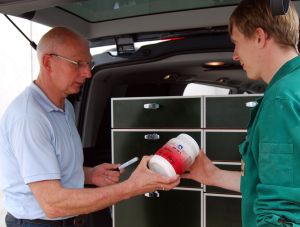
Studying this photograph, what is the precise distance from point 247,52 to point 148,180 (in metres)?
0.62

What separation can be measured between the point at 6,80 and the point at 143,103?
418 cm

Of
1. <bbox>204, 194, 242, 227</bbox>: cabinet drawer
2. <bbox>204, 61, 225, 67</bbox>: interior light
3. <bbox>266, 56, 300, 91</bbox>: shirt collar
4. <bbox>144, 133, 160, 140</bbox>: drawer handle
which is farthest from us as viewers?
<bbox>144, 133, 160, 140</bbox>: drawer handle

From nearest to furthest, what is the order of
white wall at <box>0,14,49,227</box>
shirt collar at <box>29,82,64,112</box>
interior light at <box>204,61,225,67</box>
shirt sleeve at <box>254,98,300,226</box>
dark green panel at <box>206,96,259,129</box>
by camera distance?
shirt sleeve at <box>254,98,300,226</box> → shirt collar at <box>29,82,64,112</box> → interior light at <box>204,61,225,67</box> → dark green panel at <box>206,96,259,129</box> → white wall at <box>0,14,49,227</box>

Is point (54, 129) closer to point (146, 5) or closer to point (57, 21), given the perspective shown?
point (57, 21)

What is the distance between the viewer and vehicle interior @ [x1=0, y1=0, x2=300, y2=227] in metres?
1.94

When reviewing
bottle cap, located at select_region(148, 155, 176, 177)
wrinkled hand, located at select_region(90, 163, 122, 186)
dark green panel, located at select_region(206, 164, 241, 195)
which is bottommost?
dark green panel, located at select_region(206, 164, 241, 195)

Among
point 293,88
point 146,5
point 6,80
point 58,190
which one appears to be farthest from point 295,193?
point 6,80

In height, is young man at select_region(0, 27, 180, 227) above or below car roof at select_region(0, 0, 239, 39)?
below

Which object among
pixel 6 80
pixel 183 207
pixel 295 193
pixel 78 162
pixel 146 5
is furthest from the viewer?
pixel 6 80

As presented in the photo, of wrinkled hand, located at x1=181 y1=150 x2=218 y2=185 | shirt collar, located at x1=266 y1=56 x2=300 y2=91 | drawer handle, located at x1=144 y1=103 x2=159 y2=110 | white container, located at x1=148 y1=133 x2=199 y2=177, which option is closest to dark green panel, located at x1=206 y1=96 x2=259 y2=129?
drawer handle, located at x1=144 y1=103 x2=159 y2=110

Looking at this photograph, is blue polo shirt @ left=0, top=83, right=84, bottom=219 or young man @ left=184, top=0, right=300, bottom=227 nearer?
young man @ left=184, top=0, right=300, bottom=227

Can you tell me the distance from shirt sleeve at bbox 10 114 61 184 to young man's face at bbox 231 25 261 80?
832mm

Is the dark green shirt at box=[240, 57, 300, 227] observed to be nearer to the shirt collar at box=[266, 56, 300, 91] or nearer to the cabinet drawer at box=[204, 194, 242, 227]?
the shirt collar at box=[266, 56, 300, 91]

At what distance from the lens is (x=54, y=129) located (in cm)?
167
